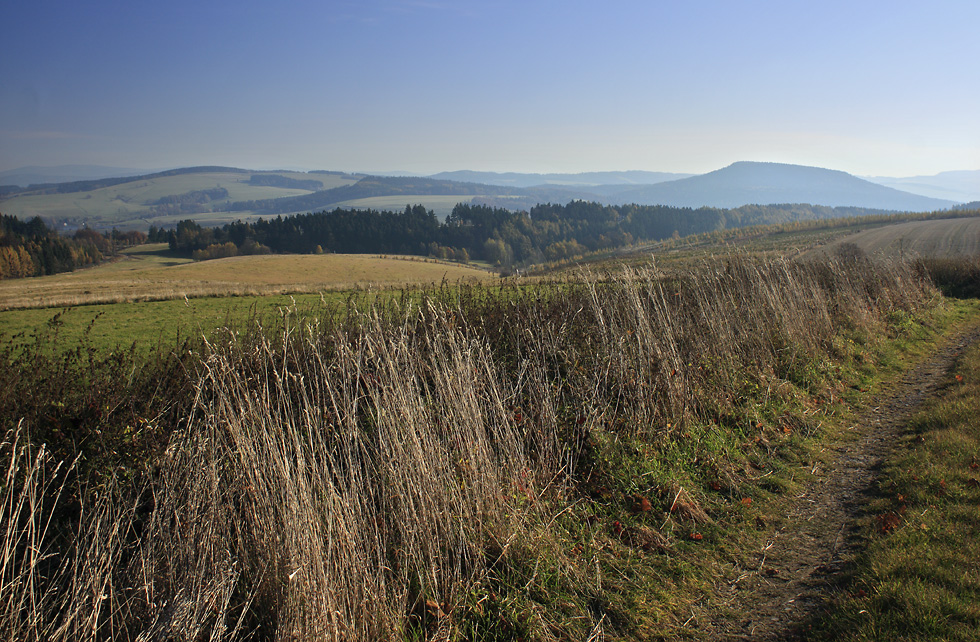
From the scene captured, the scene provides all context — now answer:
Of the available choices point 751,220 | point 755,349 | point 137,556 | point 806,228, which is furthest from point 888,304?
point 751,220

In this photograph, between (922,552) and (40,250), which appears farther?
(40,250)

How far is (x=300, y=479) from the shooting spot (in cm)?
303

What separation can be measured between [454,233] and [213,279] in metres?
71.6

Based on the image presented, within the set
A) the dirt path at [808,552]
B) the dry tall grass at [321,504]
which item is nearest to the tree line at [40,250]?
the dry tall grass at [321,504]

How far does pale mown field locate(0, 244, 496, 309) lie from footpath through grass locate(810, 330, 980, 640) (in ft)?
30.5

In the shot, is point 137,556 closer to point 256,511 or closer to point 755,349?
point 256,511

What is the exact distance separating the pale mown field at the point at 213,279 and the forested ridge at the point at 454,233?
48.5ft

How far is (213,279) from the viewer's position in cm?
4400

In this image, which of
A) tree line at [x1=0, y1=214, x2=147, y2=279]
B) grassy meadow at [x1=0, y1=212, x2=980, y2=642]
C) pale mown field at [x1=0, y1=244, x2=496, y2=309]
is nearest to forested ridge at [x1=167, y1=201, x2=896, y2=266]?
tree line at [x1=0, y1=214, x2=147, y2=279]

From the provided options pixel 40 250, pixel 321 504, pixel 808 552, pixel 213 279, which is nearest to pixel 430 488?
pixel 321 504

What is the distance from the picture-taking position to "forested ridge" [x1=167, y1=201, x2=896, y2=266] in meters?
96.1

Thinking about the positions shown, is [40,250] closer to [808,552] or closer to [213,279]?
[213,279]

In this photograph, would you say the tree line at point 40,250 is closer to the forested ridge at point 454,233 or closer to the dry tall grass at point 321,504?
the forested ridge at point 454,233

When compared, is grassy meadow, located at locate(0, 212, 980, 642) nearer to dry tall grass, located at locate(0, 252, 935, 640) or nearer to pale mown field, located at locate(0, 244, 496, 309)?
dry tall grass, located at locate(0, 252, 935, 640)
